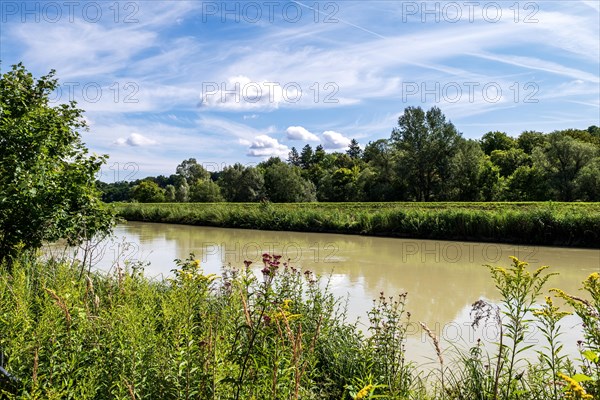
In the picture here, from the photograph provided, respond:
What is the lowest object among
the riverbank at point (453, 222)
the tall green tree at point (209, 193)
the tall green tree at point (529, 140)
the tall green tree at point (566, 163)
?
the riverbank at point (453, 222)

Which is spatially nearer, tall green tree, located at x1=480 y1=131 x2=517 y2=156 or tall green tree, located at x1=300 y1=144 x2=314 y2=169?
tall green tree, located at x1=480 y1=131 x2=517 y2=156

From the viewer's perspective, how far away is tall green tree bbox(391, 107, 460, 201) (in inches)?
1587

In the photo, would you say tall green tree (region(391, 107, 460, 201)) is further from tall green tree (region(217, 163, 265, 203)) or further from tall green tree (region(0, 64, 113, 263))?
tall green tree (region(0, 64, 113, 263))

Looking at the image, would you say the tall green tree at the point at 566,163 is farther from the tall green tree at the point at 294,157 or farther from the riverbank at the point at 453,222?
the tall green tree at the point at 294,157

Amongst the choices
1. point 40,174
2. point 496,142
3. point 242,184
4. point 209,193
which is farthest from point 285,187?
point 40,174

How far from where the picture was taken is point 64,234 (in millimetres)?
6688

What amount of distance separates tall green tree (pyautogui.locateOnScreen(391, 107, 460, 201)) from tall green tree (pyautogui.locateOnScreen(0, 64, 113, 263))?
117 ft

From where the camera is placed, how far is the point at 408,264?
12.2 m

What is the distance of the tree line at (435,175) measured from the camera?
3519cm

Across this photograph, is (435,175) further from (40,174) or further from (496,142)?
(40,174)

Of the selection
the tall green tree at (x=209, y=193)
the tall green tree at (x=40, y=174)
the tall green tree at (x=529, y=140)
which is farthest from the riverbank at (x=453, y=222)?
the tall green tree at (x=529, y=140)

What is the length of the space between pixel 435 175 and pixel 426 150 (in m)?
2.58

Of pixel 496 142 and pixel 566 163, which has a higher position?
pixel 496 142

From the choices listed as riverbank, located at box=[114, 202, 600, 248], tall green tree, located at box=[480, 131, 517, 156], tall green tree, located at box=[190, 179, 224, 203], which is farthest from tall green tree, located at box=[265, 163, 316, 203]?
tall green tree, located at box=[480, 131, 517, 156]
